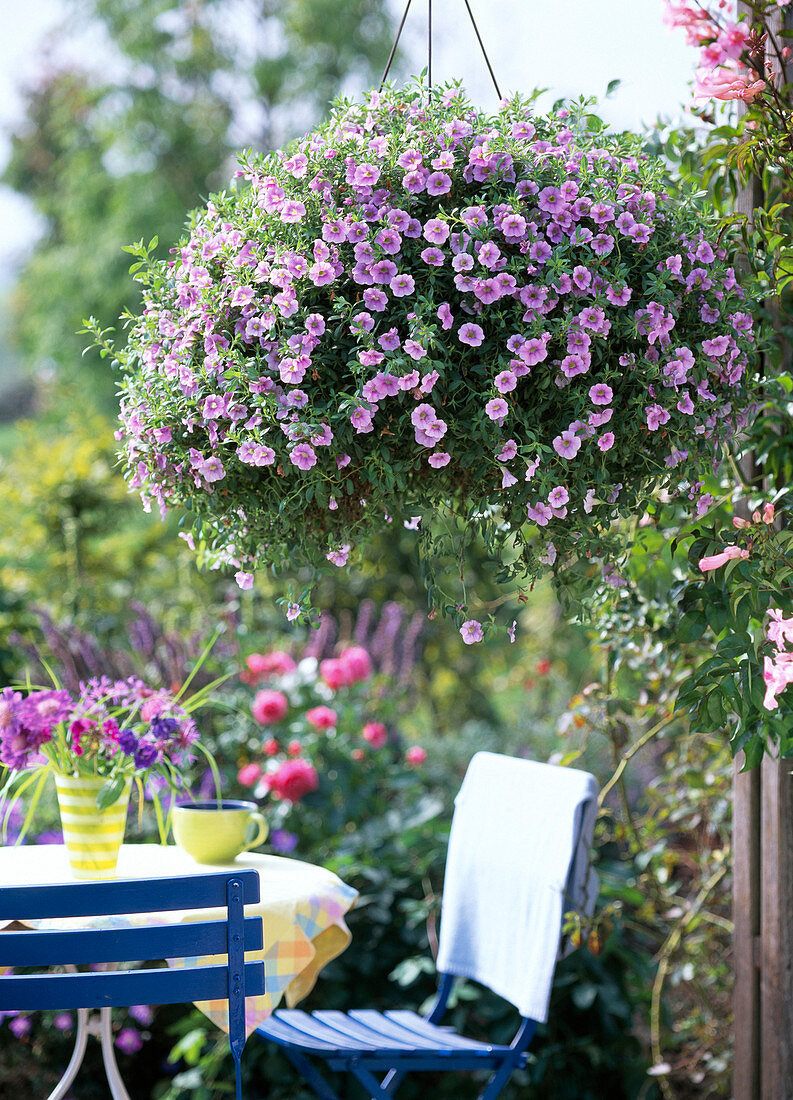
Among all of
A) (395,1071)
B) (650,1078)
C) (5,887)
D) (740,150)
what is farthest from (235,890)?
(650,1078)

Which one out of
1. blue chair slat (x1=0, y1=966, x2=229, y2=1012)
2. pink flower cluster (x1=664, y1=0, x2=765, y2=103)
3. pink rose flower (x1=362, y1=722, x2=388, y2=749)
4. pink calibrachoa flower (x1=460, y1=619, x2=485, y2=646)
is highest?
pink flower cluster (x1=664, y1=0, x2=765, y2=103)

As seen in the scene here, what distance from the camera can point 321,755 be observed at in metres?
2.87

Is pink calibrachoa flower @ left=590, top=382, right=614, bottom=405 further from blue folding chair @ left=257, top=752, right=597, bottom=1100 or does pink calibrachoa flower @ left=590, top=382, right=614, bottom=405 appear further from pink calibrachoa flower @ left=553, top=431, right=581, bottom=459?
blue folding chair @ left=257, top=752, right=597, bottom=1100

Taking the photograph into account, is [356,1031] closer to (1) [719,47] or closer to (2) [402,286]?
(2) [402,286]

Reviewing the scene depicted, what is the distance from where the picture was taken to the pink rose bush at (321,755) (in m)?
Answer: 2.70

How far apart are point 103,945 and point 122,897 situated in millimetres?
57

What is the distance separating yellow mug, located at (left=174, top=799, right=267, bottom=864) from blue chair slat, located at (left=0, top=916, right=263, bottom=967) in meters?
0.52

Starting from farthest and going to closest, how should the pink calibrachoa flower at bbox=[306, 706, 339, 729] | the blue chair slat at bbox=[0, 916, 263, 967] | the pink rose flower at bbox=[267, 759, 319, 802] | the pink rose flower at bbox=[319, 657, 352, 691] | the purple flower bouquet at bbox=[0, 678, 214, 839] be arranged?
the pink rose flower at bbox=[319, 657, 352, 691], the pink calibrachoa flower at bbox=[306, 706, 339, 729], the pink rose flower at bbox=[267, 759, 319, 802], the purple flower bouquet at bbox=[0, 678, 214, 839], the blue chair slat at bbox=[0, 916, 263, 967]

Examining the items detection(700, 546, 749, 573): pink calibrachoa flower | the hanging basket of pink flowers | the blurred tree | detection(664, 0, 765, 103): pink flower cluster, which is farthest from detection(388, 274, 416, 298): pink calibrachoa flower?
the blurred tree

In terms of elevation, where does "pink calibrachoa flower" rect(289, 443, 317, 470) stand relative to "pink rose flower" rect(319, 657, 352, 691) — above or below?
above

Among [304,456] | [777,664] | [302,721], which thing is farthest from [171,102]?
Result: [777,664]

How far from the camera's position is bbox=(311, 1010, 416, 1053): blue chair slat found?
174 cm

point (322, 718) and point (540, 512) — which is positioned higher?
point (540, 512)

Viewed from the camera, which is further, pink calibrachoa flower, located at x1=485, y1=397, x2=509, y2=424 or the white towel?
the white towel
